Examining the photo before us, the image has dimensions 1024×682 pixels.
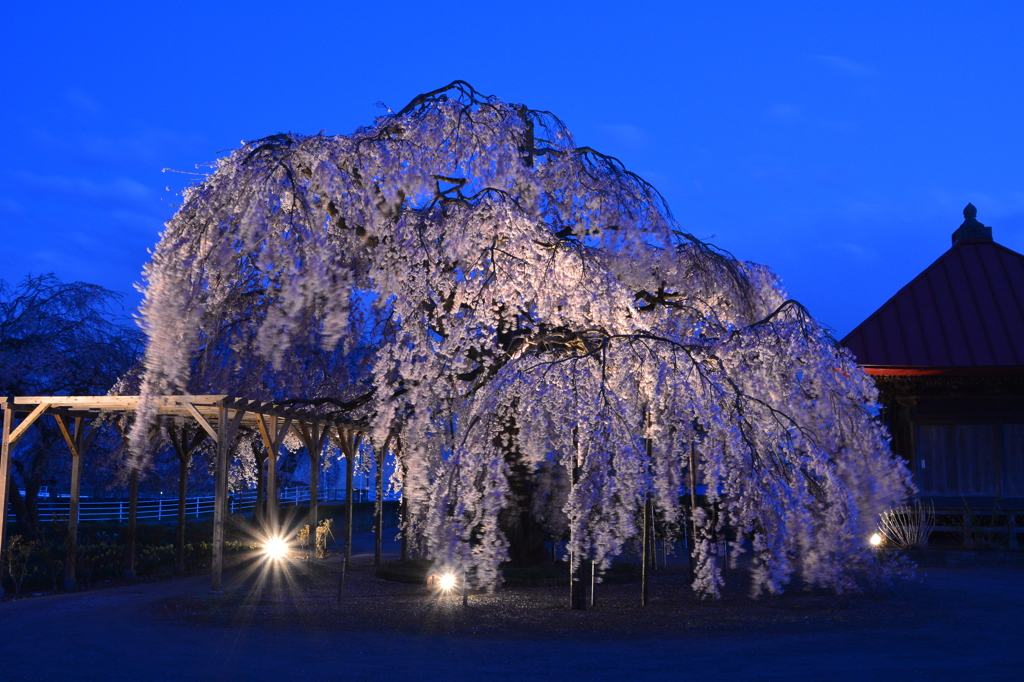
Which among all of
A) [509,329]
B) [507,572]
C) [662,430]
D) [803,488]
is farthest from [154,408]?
[803,488]

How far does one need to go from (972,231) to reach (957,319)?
457cm

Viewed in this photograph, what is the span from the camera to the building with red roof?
17953 mm

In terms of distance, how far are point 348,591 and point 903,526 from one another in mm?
11837

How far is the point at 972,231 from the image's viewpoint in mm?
22422

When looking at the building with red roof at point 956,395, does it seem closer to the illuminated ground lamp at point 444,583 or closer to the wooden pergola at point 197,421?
the illuminated ground lamp at point 444,583

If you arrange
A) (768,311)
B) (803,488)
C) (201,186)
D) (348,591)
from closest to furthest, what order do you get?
(803,488) → (201,186) → (348,591) → (768,311)

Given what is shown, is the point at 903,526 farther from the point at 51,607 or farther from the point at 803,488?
the point at 51,607

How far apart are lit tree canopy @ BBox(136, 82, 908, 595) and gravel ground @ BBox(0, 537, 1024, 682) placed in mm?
840

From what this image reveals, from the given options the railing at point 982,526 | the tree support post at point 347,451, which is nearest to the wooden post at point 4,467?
the tree support post at point 347,451

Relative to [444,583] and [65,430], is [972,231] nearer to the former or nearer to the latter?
[444,583]

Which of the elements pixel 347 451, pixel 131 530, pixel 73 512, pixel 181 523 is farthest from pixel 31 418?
pixel 347 451

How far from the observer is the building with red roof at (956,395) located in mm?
17953

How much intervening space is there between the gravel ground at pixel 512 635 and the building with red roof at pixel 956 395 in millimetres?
4629

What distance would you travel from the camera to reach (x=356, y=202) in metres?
12.2
